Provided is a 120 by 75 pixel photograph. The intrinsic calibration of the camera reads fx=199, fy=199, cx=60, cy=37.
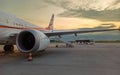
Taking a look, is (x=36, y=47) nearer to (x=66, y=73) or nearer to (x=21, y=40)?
(x=21, y=40)

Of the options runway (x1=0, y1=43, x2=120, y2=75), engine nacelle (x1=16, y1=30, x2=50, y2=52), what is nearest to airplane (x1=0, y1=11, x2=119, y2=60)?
engine nacelle (x1=16, y1=30, x2=50, y2=52)

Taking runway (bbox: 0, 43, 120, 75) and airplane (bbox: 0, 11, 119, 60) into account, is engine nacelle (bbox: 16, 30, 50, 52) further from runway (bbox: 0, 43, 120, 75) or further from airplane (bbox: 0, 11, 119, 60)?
runway (bbox: 0, 43, 120, 75)

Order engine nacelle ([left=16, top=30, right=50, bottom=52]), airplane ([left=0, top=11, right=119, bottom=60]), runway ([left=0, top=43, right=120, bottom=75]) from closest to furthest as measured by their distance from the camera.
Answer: runway ([left=0, top=43, right=120, bottom=75]), engine nacelle ([left=16, top=30, right=50, bottom=52]), airplane ([left=0, top=11, right=119, bottom=60])

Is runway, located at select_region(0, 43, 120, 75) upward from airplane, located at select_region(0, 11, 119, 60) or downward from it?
downward

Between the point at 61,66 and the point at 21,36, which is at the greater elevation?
the point at 21,36

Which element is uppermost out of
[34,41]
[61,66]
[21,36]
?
[21,36]

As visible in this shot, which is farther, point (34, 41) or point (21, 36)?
point (21, 36)

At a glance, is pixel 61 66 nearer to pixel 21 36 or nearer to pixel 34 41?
pixel 34 41

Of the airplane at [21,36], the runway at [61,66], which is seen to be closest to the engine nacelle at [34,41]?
the airplane at [21,36]

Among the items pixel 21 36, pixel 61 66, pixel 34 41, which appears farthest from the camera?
pixel 21 36

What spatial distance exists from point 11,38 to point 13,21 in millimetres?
1567

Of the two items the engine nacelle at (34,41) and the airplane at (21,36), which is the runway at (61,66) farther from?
the airplane at (21,36)

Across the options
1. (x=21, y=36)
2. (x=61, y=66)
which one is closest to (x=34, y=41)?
(x=21, y=36)

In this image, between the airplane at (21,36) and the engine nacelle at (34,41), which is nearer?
the engine nacelle at (34,41)
